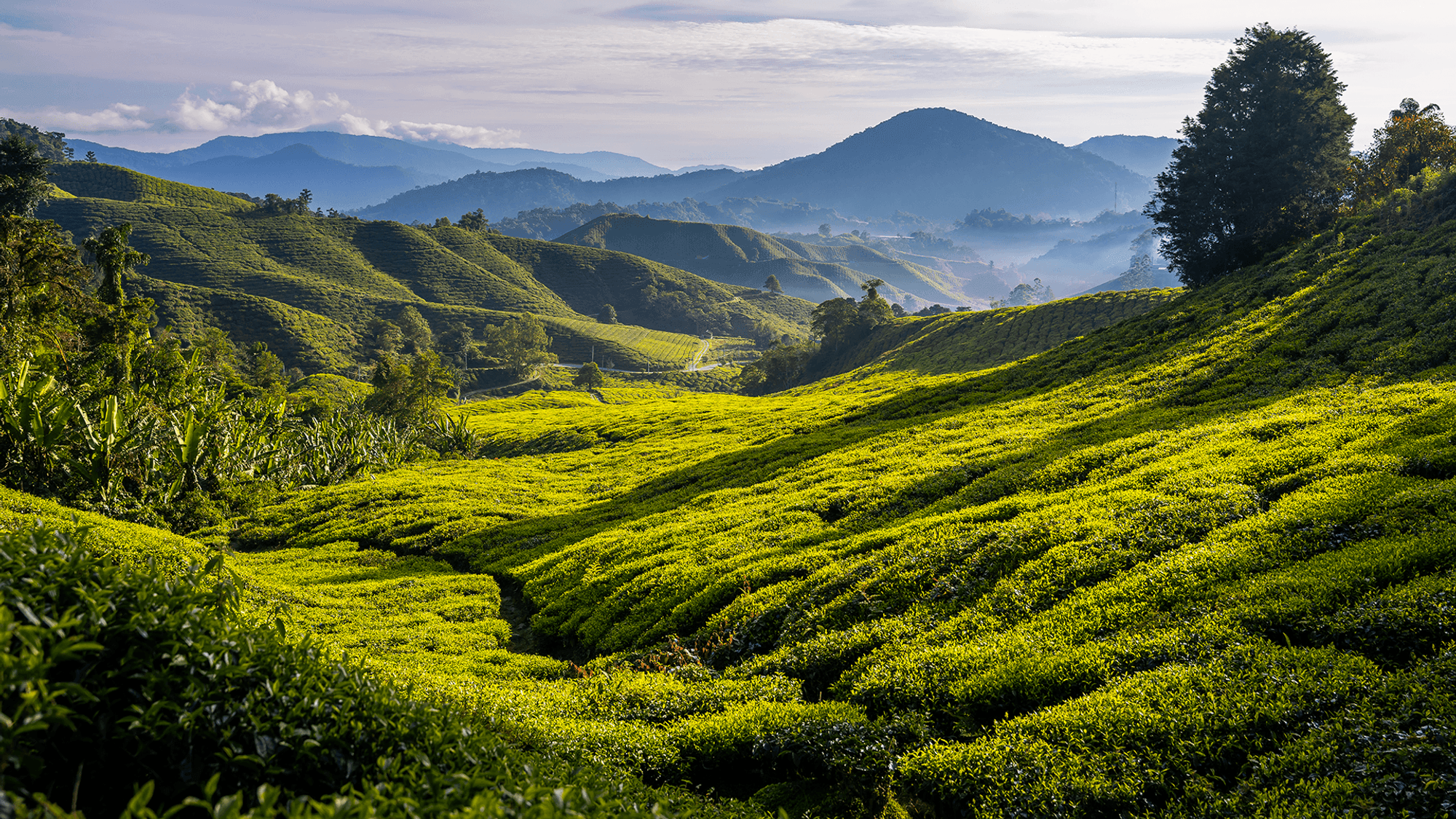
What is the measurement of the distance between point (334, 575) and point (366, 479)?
1848cm

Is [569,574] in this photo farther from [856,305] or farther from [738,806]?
[856,305]

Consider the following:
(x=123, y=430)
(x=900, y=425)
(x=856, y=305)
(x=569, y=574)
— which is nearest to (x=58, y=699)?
(x=569, y=574)

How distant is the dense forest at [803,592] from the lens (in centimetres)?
479

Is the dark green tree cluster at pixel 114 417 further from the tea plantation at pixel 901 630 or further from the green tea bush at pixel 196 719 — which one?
the green tea bush at pixel 196 719

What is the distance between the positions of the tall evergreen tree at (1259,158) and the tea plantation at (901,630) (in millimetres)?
27278

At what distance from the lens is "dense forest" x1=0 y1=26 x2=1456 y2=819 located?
15.7 ft

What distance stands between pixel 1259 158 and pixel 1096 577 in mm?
58481

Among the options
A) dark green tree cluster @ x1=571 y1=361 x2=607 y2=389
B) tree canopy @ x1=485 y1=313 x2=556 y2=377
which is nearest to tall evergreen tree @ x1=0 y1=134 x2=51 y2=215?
dark green tree cluster @ x1=571 y1=361 x2=607 y2=389

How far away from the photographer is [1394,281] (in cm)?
2697

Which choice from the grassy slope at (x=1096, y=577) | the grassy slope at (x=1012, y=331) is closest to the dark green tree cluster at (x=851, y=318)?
the grassy slope at (x=1012, y=331)

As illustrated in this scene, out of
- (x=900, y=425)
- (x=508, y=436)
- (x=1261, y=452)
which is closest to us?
(x=1261, y=452)

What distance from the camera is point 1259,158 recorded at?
5106cm

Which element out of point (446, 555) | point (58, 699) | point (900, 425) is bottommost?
point (446, 555)

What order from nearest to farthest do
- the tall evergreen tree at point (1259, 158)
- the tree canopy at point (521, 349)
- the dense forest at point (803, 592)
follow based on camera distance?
the dense forest at point (803, 592), the tall evergreen tree at point (1259, 158), the tree canopy at point (521, 349)
